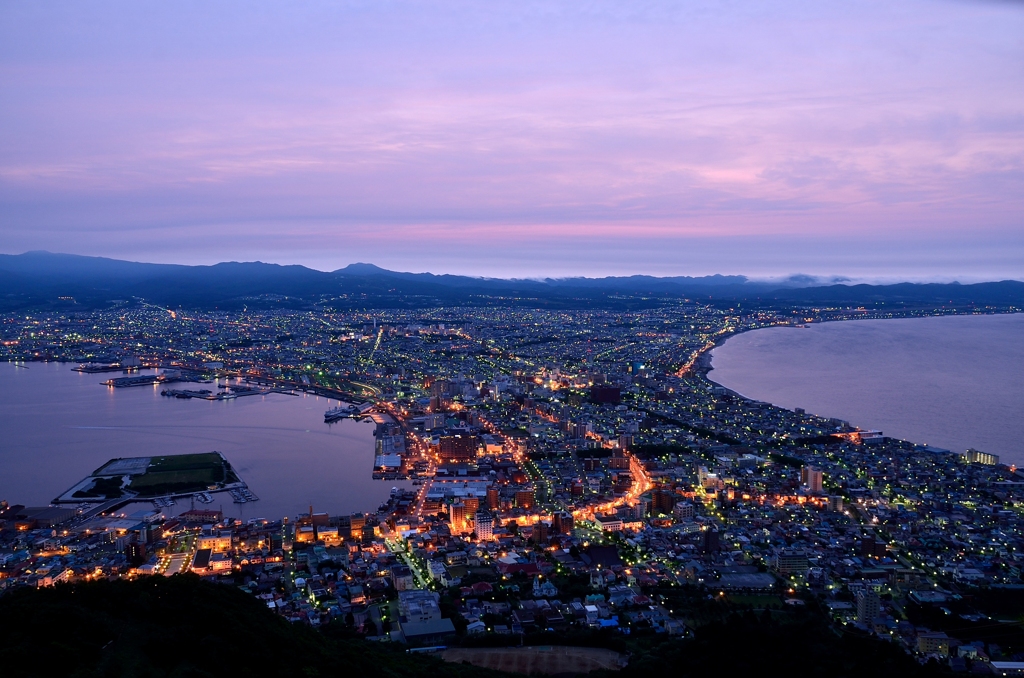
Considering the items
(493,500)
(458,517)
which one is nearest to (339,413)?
(493,500)

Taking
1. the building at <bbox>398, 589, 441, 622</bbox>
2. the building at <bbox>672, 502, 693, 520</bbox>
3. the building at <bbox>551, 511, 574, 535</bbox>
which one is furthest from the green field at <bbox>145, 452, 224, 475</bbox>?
the building at <bbox>672, 502, 693, 520</bbox>

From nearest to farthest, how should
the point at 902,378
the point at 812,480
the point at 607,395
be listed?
the point at 812,480 → the point at 607,395 → the point at 902,378

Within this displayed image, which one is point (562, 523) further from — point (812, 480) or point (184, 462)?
→ point (184, 462)

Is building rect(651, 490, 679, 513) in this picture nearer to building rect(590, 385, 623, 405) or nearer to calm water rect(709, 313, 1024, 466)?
calm water rect(709, 313, 1024, 466)

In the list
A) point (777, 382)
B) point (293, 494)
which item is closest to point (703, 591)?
point (293, 494)

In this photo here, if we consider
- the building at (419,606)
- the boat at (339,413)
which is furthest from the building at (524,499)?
the boat at (339,413)

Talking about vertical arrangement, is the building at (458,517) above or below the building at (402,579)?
above

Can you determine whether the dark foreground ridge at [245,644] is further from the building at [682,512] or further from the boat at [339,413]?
the boat at [339,413]
